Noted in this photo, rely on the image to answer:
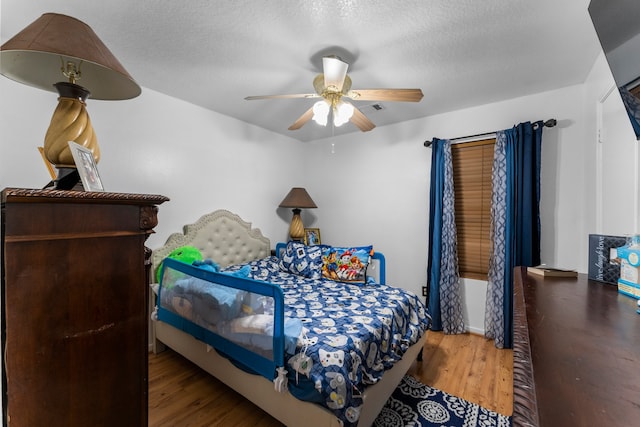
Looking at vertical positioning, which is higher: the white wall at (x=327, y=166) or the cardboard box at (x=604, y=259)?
the white wall at (x=327, y=166)

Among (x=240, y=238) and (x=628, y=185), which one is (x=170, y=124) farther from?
(x=628, y=185)

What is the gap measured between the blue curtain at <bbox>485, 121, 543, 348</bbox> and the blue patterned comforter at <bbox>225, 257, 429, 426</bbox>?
0.88m

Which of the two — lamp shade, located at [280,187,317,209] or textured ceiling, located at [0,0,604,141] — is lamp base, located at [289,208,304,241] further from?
textured ceiling, located at [0,0,604,141]

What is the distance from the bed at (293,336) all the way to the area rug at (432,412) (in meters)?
0.14

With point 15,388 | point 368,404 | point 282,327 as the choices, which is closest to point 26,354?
point 15,388

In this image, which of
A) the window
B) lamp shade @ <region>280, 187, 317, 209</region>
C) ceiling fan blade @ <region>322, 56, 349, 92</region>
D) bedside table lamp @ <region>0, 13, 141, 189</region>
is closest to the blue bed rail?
bedside table lamp @ <region>0, 13, 141, 189</region>

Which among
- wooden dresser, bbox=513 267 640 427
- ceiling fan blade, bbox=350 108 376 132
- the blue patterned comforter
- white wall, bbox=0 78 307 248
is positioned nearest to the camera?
wooden dresser, bbox=513 267 640 427

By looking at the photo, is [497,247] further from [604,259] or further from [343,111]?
[343,111]

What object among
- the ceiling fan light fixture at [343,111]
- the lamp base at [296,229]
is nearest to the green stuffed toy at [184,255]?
the lamp base at [296,229]

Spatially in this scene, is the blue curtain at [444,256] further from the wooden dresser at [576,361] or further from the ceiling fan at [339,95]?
the wooden dresser at [576,361]

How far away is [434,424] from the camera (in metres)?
1.55

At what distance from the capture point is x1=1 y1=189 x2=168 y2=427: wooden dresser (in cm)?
60

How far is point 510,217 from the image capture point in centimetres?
239

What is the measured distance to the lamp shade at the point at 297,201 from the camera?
3.41m
